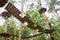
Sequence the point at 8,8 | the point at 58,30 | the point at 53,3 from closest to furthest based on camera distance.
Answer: the point at 8,8 → the point at 58,30 → the point at 53,3

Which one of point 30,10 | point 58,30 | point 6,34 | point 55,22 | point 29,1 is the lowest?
point 6,34

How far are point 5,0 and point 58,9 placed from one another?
6418 mm

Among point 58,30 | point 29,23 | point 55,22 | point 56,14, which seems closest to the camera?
point 29,23

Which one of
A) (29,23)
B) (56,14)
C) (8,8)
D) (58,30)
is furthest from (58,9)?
(8,8)

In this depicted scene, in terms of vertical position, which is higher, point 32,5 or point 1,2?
point 32,5

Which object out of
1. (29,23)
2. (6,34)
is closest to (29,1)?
(29,23)

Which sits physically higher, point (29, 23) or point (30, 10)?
point (30, 10)

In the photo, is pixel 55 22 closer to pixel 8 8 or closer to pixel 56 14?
pixel 56 14

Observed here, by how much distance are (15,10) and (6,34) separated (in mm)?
462

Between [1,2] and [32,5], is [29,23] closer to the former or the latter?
[1,2]

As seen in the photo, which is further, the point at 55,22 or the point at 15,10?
the point at 55,22

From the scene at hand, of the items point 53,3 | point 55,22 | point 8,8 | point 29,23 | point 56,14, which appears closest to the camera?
point 8,8

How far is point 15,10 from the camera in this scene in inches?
133

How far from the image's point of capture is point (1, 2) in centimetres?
271
